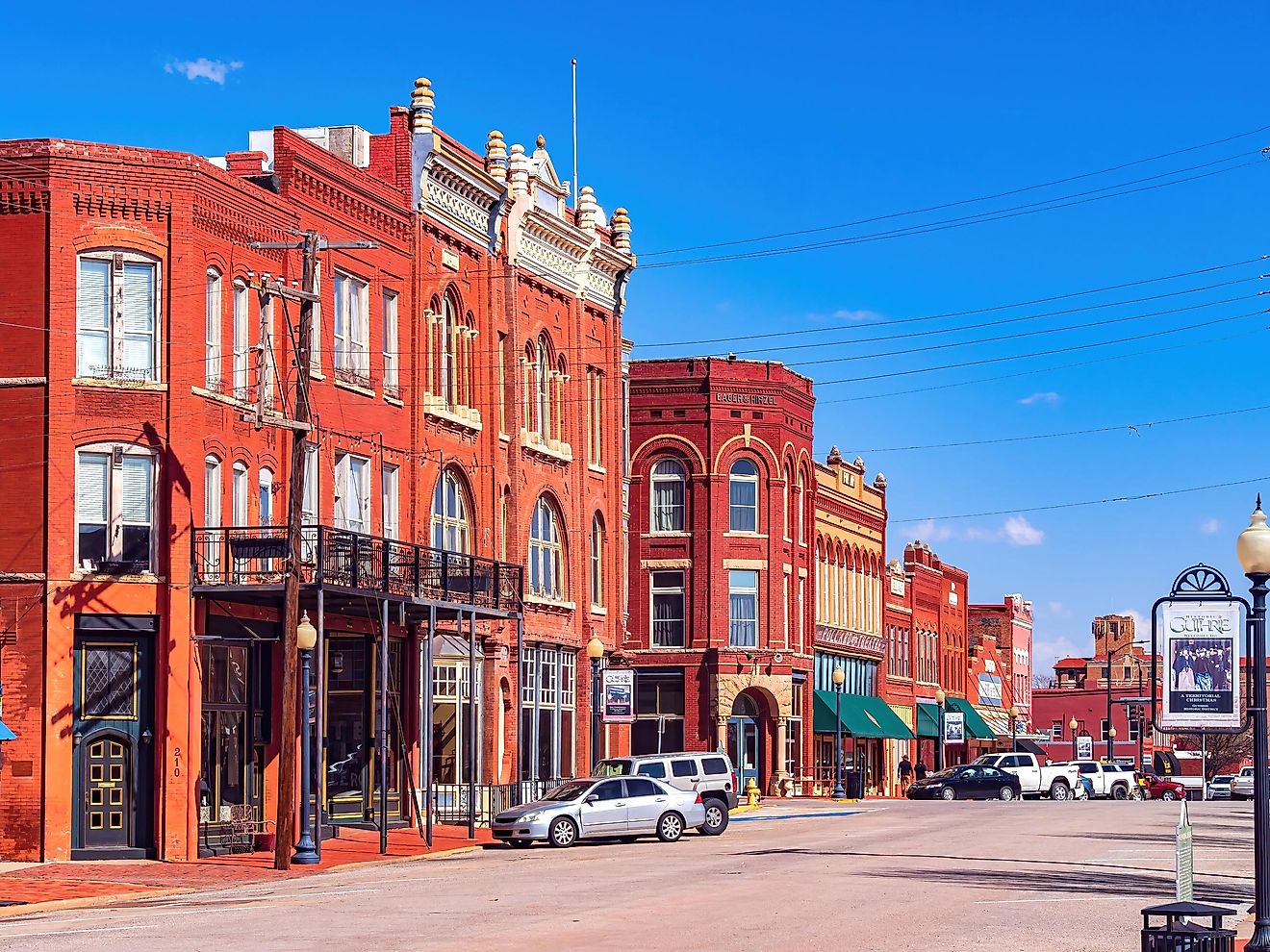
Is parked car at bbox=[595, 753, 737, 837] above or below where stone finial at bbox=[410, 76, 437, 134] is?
below

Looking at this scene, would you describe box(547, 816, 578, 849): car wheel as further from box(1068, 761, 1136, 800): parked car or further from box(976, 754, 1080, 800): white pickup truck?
box(1068, 761, 1136, 800): parked car

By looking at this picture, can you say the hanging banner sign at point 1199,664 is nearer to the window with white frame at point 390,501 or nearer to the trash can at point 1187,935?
the trash can at point 1187,935

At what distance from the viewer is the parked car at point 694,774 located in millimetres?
45531

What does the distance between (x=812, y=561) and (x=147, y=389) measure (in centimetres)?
4358

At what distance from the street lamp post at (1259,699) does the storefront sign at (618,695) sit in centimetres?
3354

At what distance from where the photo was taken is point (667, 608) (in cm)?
7362

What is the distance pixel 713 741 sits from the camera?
72188mm

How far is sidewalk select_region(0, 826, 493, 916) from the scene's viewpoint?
29609mm

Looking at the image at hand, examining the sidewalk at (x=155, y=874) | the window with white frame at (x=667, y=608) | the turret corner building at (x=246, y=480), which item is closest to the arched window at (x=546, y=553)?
the turret corner building at (x=246, y=480)

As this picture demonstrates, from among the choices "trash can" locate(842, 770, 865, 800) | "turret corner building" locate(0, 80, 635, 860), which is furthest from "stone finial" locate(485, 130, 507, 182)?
"trash can" locate(842, 770, 865, 800)

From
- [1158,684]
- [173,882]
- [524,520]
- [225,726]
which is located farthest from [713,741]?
[1158,684]

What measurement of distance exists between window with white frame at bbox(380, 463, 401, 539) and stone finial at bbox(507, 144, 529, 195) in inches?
416

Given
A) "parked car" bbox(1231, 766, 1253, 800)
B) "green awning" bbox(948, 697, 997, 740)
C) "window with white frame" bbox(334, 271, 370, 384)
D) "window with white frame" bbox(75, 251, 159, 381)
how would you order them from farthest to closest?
"green awning" bbox(948, 697, 997, 740)
"parked car" bbox(1231, 766, 1253, 800)
"window with white frame" bbox(334, 271, 370, 384)
"window with white frame" bbox(75, 251, 159, 381)

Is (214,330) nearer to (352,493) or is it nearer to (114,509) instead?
(114,509)
